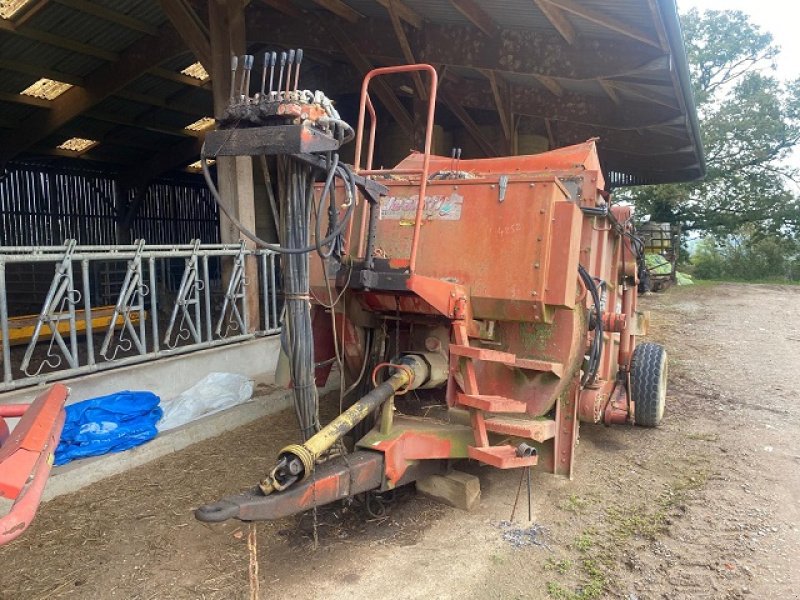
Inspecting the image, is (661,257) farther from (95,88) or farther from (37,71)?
(37,71)

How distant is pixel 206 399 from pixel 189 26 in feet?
15.5

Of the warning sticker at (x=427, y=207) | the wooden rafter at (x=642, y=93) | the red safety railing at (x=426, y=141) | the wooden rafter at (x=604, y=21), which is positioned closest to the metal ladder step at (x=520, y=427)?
the red safety railing at (x=426, y=141)

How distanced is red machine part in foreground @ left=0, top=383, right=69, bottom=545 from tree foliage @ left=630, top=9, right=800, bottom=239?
78.1 ft

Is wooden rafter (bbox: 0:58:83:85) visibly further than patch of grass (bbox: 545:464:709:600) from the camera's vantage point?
Yes

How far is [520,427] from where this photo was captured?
328cm

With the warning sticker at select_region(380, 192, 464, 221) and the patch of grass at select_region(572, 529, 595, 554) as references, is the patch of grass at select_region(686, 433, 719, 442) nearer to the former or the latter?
the patch of grass at select_region(572, 529, 595, 554)

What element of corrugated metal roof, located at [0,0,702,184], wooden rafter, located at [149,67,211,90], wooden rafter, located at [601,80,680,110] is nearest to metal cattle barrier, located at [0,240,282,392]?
corrugated metal roof, located at [0,0,702,184]

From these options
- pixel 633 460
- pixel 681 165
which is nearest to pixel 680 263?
pixel 681 165

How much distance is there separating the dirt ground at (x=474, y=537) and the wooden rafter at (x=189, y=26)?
486 centimetres

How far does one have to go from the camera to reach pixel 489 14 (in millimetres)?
7035

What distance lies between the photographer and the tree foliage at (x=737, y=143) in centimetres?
2173

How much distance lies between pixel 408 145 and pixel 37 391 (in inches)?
341

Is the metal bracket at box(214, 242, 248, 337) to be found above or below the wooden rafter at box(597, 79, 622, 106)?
below

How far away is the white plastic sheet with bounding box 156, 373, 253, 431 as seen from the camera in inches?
193
